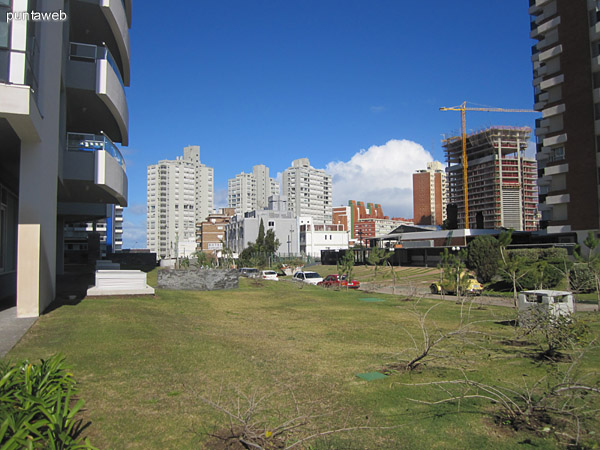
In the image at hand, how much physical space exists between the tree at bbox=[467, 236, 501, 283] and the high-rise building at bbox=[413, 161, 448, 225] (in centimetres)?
15131

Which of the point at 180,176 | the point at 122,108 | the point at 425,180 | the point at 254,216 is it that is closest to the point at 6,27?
the point at 122,108

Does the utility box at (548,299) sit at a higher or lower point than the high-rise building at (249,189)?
lower

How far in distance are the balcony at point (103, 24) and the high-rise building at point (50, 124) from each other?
0.14 feet

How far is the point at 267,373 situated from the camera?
7.24 meters

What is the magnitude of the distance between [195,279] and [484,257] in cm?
2403

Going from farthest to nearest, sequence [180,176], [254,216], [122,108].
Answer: [180,176]
[254,216]
[122,108]

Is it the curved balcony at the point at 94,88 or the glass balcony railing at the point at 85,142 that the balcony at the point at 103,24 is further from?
the glass balcony railing at the point at 85,142

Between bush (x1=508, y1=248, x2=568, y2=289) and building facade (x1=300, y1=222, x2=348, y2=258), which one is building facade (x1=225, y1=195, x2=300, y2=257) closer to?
building facade (x1=300, y1=222, x2=348, y2=258)

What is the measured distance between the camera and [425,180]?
618 feet

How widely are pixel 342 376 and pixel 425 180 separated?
18947 centimetres

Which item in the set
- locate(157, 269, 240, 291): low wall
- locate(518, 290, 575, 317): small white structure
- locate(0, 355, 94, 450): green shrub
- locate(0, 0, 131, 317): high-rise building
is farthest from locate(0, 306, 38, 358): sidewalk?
locate(518, 290, 575, 317): small white structure

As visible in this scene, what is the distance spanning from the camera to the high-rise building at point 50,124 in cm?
1016

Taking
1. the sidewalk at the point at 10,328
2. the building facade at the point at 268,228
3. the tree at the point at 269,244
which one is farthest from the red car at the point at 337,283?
the building facade at the point at 268,228

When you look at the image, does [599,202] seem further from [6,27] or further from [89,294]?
[6,27]
